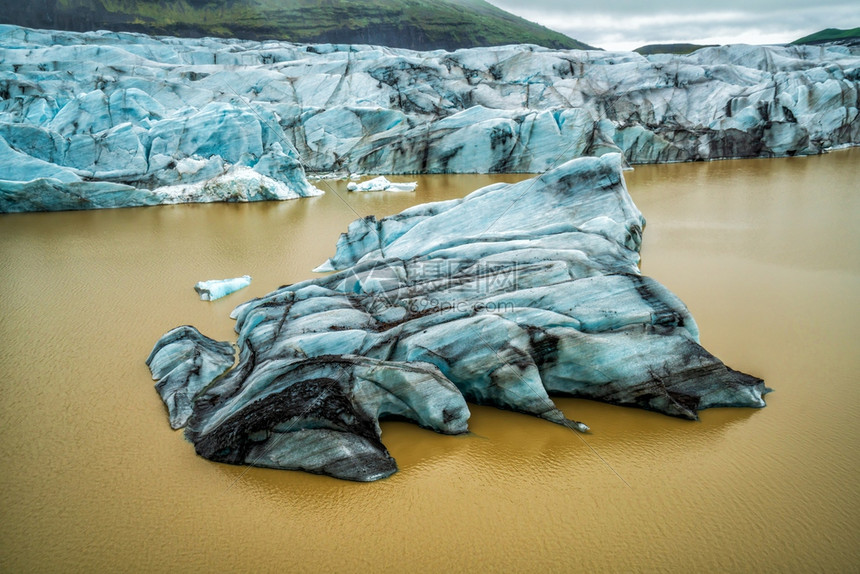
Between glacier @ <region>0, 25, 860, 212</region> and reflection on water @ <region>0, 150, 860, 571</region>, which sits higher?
glacier @ <region>0, 25, 860, 212</region>

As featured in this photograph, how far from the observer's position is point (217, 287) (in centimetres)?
1109

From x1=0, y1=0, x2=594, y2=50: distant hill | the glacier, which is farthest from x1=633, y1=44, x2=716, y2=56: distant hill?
the glacier

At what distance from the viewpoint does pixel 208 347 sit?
8234mm

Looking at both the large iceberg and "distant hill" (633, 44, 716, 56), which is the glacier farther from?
"distant hill" (633, 44, 716, 56)

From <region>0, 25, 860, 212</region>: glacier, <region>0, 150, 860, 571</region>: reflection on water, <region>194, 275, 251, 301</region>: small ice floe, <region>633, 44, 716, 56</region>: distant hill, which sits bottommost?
<region>0, 150, 860, 571</region>: reflection on water

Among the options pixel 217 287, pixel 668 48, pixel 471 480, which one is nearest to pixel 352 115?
pixel 217 287

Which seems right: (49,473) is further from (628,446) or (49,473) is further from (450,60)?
(450,60)

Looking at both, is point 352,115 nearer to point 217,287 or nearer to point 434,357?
point 217,287

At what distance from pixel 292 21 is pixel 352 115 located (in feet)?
179

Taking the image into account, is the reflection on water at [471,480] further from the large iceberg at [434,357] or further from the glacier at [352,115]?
the glacier at [352,115]

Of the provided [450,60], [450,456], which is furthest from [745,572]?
[450,60]

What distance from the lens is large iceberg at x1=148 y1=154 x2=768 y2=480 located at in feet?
19.2

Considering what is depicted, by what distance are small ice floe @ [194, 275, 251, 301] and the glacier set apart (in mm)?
13602

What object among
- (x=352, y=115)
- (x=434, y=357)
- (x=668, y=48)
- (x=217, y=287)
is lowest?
(x=217, y=287)
